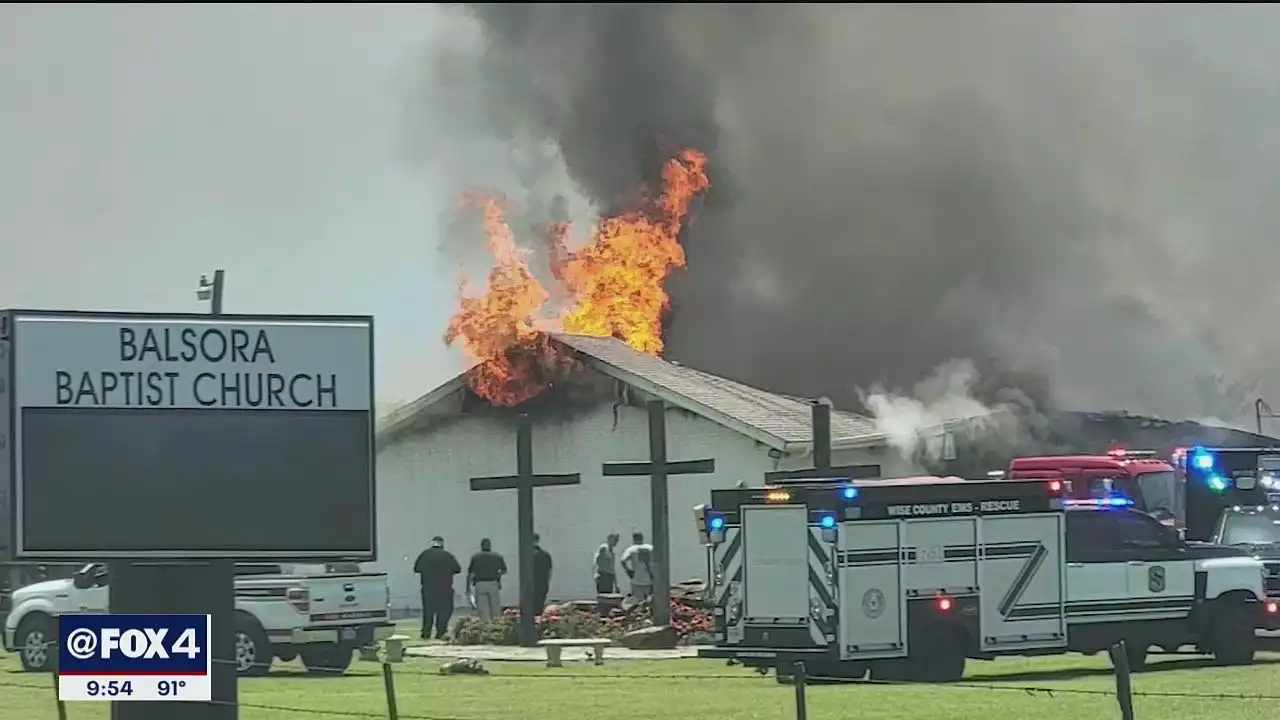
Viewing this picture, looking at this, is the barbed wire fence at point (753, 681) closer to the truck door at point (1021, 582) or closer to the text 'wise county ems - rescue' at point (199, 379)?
the truck door at point (1021, 582)

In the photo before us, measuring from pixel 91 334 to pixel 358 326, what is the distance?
1.91 meters

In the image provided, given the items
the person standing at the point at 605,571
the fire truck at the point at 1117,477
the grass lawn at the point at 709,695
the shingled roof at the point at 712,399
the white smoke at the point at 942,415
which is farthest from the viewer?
the white smoke at the point at 942,415

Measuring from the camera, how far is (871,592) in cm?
2216

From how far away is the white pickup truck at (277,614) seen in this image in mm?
25219

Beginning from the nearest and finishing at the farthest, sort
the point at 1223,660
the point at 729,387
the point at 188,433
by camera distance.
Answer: the point at 188,433, the point at 1223,660, the point at 729,387

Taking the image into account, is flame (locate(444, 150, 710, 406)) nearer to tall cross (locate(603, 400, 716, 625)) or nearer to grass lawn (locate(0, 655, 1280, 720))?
tall cross (locate(603, 400, 716, 625))

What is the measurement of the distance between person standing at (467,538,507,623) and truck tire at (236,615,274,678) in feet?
21.4

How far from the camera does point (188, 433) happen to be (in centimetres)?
1566

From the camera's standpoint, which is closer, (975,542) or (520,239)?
(975,542)

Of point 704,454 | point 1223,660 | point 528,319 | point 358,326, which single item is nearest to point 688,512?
point 704,454

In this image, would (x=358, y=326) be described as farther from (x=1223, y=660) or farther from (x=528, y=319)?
(x=528, y=319)

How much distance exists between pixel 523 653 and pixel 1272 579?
31.2 ft

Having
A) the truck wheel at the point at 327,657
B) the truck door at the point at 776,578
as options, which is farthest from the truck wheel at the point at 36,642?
the truck door at the point at 776,578

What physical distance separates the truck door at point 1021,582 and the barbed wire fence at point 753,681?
598 millimetres
